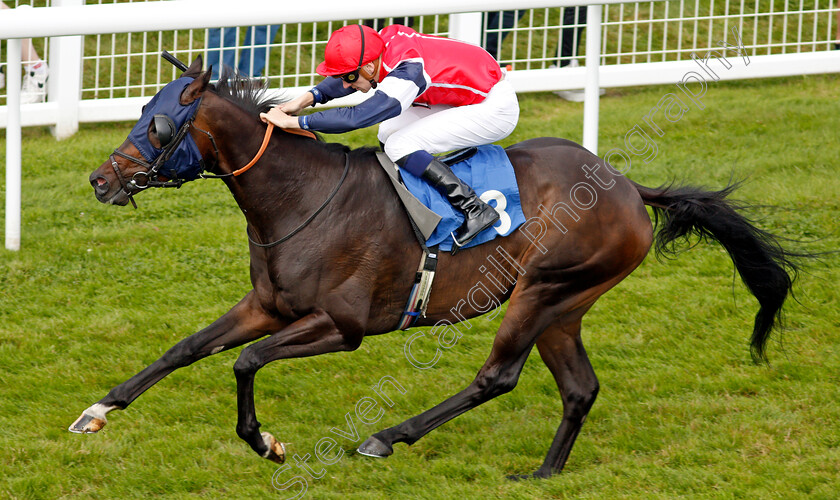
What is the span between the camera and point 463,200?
4328 millimetres

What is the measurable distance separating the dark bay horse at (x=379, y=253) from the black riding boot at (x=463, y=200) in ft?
0.51

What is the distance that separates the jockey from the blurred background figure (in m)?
4.23

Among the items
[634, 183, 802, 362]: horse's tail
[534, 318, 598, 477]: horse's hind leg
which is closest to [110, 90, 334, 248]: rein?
[534, 318, 598, 477]: horse's hind leg

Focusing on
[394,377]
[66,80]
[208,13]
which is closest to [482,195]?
[394,377]

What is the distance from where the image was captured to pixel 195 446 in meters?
4.78

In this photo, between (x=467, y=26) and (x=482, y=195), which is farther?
(x=467, y=26)

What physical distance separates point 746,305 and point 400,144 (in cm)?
273

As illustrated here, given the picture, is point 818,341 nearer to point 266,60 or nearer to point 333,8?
point 333,8

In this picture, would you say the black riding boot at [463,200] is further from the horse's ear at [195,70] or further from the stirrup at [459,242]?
the horse's ear at [195,70]

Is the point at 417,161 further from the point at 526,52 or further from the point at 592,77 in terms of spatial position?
the point at 526,52

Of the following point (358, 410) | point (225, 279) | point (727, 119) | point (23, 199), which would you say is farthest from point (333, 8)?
point (727, 119)

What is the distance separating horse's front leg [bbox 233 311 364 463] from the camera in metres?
4.17

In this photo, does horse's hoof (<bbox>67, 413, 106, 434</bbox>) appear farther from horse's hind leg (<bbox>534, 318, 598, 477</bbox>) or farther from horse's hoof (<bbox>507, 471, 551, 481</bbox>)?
horse's hind leg (<bbox>534, 318, 598, 477</bbox>)

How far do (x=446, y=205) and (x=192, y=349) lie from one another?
1.20 meters
